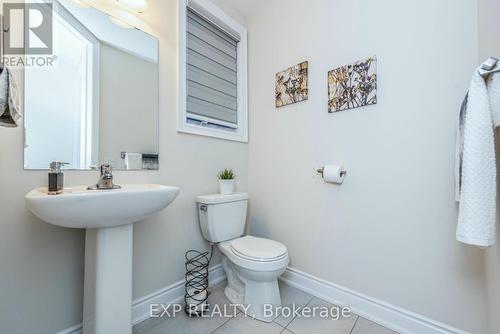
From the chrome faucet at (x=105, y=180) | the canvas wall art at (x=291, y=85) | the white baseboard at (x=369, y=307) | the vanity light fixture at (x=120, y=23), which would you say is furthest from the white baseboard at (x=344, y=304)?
the vanity light fixture at (x=120, y=23)

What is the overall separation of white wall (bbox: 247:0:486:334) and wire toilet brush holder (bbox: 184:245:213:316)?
57 centimetres

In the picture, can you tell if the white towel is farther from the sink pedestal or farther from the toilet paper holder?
the sink pedestal

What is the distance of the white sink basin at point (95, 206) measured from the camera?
30.0 inches

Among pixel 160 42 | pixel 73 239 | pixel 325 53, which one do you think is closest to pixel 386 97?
pixel 325 53

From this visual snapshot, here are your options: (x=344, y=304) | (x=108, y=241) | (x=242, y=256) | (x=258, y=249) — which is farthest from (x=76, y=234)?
(x=344, y=304)

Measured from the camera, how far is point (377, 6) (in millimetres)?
1299

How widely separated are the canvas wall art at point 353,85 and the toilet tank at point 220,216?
949 millimetres

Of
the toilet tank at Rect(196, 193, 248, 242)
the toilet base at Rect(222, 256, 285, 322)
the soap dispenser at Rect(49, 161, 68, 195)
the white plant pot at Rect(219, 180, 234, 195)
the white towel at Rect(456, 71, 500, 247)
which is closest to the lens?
the white towel at Rect(456, 71, 500, 247)

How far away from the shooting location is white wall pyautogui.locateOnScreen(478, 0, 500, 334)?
0.79 m

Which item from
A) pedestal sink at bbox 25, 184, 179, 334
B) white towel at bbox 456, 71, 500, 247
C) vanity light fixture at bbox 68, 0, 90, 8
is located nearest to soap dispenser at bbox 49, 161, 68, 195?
pedestal sink at bbox 25, 184, 179, 334

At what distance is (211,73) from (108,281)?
5.12ft

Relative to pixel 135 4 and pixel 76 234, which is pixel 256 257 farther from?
pixel 135 4

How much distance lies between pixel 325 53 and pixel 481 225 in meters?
1.26

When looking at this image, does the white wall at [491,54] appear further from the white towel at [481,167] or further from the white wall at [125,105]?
the white wall at [125,105]
